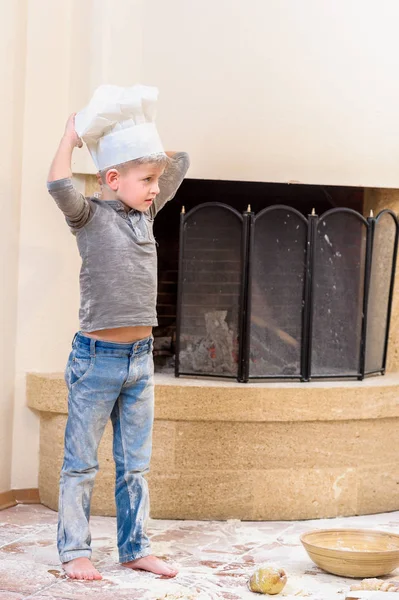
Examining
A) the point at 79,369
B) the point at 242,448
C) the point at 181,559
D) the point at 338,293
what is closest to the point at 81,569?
the point at 181,559

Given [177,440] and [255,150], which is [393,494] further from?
[255,150]

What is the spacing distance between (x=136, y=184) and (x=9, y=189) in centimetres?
83

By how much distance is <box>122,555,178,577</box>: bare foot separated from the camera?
8.21 ft

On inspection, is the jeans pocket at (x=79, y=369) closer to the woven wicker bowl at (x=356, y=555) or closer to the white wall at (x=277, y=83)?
the woven wicker bowl at (x=356, y=555)

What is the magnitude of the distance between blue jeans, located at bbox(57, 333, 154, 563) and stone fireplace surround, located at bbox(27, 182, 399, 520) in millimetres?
551

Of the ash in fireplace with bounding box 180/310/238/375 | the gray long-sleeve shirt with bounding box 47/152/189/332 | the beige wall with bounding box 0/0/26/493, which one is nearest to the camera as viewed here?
the gray long-sleeve shirt with bounding box 47/152/189/332

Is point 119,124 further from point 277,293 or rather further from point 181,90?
point 277,293

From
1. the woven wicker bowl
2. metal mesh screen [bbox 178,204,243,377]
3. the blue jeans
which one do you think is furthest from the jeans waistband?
metal mesh screen [bbox 178,204,243,377]

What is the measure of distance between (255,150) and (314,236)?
1.18 ft

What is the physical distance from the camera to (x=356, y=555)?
2.48m

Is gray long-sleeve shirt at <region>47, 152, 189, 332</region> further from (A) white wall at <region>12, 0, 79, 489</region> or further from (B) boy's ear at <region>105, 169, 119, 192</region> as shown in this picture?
(A) white wall at <region>12, 0, 79, 489</region>

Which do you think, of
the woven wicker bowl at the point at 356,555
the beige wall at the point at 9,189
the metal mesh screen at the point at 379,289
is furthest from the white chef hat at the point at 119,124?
the metal mesh screen at the point at 379,289

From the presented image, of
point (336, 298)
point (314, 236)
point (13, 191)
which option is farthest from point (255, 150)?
point (13, 191)

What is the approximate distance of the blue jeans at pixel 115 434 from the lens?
8.13 ft
